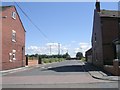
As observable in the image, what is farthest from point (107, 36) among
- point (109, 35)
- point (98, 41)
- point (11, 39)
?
point (11, 39)

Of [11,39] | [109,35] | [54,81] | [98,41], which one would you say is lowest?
[54,81]

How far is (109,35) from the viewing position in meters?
35.2

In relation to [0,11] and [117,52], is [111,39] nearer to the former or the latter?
[117,52]

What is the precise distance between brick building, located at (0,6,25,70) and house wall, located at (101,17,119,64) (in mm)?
12159

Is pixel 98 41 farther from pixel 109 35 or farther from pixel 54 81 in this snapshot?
pixel 54 81

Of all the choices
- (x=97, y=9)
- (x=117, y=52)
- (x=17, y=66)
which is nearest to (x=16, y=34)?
(x=17, y=66)

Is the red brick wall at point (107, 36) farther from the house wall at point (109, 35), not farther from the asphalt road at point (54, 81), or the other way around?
the asphalt road at point (54, 81)

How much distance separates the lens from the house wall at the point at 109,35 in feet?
113

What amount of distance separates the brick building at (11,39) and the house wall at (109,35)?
12.2m

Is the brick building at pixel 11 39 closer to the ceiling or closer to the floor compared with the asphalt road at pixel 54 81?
closer to the ceiling

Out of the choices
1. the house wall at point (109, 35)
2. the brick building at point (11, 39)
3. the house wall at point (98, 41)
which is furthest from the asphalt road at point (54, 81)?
the house wall at point (98, 41)

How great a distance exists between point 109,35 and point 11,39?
1298 centimetres

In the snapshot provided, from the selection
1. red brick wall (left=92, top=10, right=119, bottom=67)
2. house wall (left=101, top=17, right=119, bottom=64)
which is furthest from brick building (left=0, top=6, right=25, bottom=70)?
house wall (left=101, top=17, right=119, bottom=64)

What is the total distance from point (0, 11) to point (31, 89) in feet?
76.3
